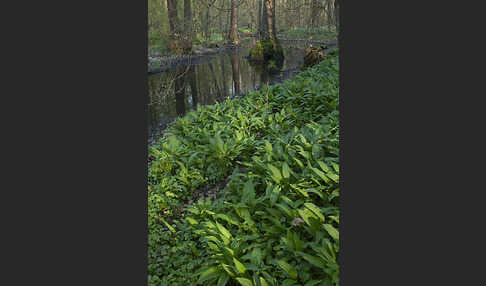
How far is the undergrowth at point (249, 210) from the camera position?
Result: 2.47 metres

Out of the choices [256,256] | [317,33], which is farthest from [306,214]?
[317,33]

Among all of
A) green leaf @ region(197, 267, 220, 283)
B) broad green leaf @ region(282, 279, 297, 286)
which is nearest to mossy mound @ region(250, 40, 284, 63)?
green leaf @ region(197, 267, 220, 283)

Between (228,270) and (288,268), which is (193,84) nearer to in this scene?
(228,270)

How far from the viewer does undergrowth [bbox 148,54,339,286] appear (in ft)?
8.12

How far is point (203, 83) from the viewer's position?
12383 mm

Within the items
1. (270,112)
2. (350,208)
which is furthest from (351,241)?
(270,112)

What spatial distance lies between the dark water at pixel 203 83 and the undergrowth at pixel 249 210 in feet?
7.25

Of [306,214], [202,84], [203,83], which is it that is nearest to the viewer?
[306,214]

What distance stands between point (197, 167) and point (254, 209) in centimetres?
180

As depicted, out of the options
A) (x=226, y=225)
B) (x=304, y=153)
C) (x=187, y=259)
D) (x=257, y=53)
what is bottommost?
(x=187, y=259)

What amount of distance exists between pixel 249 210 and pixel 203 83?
9759mm

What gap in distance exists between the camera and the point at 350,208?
0.65 metres

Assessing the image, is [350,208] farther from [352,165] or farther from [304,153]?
[304,153]

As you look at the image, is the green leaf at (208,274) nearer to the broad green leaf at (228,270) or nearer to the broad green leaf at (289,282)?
the broad green leaf at (228,270)
